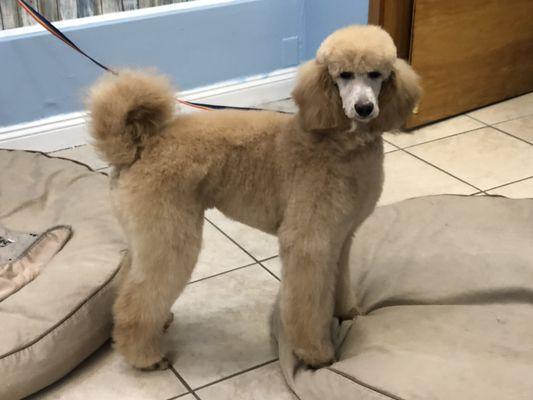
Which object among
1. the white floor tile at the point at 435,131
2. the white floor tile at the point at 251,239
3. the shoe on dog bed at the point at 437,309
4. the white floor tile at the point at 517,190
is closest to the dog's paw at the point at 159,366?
the shoe on dog bed at the point at 437,309

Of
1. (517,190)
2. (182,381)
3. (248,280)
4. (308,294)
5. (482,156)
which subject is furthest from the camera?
(482,156)

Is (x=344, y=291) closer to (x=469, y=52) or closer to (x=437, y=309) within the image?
(x=437, y=309)

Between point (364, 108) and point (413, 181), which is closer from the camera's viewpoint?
point (364, 108)

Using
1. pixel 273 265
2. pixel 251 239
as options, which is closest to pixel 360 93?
pixel 273 265

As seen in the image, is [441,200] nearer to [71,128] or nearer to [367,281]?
[367,281]

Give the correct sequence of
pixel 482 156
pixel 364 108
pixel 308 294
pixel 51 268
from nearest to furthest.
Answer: pixel 364 108
pixel 308 294
pixel 51 268
pixel 482 156

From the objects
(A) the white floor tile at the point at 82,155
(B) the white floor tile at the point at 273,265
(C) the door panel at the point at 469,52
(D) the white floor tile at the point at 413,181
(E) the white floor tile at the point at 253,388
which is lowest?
(E) the white floor tile at the point at 253,388

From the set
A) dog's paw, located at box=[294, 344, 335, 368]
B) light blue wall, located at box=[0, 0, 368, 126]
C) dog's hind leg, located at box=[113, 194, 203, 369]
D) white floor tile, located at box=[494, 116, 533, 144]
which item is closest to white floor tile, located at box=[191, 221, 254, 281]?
dog's hind leg, located at box=[113, 194, 203, 369]

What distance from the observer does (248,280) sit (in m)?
1.92

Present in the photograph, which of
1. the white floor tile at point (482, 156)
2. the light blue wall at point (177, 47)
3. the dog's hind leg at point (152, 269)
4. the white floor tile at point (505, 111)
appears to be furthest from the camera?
the white floor tile at point (505, 111)

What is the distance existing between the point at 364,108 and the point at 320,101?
97mm

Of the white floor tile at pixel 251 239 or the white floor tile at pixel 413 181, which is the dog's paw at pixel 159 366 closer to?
the white floor tile at pixel 251 239

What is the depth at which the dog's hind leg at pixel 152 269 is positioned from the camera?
141cm

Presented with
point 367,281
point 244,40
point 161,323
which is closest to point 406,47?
point 244,40
